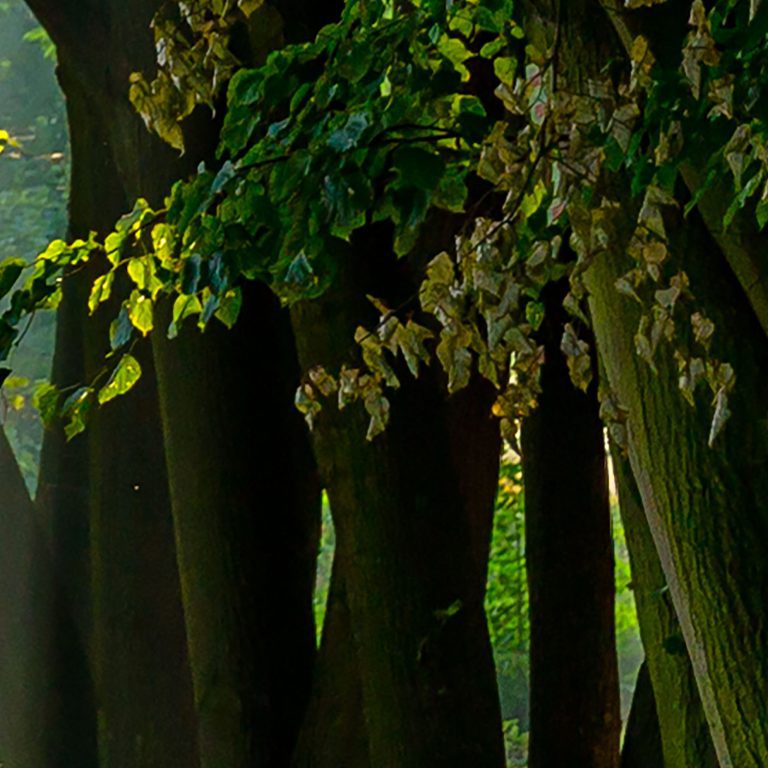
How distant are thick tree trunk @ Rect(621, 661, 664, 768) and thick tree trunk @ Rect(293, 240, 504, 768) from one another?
2.44 feet

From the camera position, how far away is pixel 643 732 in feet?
16.2

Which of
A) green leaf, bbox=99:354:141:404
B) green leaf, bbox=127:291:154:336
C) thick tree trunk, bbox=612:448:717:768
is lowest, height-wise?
thick tree trunk, bbox=612:448:717:768

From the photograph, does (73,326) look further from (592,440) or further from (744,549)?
(744,549)

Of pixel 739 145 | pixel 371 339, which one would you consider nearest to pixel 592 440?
pixel 371 339

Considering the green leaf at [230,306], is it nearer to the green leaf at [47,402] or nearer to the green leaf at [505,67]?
the green leaf at [47,402]

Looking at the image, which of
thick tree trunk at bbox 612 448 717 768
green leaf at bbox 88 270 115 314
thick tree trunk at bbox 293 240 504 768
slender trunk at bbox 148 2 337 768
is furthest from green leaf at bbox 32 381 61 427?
slender trunk at bbox 148 2 337 768

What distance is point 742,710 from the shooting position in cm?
280

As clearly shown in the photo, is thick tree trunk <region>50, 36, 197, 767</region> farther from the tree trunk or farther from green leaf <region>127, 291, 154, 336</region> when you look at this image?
green leaf <region>127, 291, 154, 336</region>

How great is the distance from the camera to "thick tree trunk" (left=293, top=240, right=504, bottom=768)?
419cm

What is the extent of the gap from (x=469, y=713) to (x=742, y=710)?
60.1 inches

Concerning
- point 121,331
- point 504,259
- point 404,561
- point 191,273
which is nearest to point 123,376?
point 121,331

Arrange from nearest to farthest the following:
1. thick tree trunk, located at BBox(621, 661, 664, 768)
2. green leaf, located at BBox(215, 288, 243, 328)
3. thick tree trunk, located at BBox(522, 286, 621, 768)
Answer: green leaf, located at BBox(215, 288, 243, 328) < thick tree trunk, located at BBox(621, 661, 664, 768) < thick tree trunk, located at BBox(522, 286, 621, 768)

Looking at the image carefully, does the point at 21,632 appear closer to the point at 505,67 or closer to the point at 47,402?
the point at 47,402

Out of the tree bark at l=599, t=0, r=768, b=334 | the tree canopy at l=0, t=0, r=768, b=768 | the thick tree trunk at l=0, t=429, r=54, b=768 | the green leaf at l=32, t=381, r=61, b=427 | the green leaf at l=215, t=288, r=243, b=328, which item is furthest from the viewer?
the thick tree trunk at l=0, t=429, r=54, b=768
